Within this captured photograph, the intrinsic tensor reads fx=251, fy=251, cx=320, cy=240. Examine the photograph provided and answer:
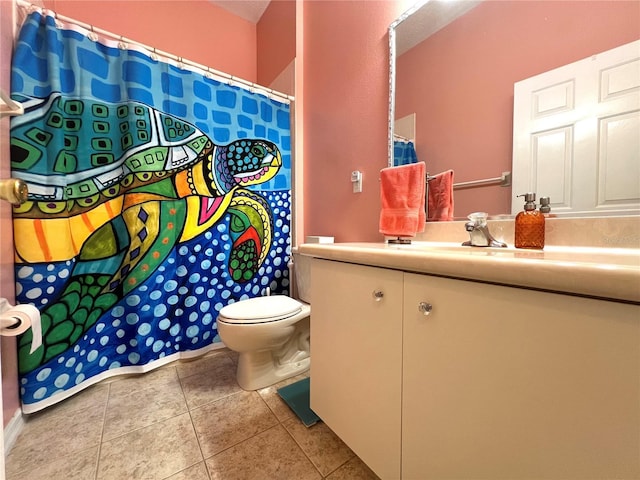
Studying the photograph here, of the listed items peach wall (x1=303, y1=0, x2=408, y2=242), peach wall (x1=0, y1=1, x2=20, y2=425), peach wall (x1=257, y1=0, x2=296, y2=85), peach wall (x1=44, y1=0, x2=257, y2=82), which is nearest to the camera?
peach wall (x1=0, y1=1, x2=20, y2=425)

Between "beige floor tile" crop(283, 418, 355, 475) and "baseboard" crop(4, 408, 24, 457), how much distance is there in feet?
3.23

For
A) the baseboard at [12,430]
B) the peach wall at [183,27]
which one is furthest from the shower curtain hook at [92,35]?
the baseboard at [12,430]

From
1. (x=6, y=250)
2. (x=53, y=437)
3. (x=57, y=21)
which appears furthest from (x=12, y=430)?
(x=57, y=21)

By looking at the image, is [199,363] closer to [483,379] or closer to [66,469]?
[66,469]

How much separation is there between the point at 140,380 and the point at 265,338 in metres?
0.75

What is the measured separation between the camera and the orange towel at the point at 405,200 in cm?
96

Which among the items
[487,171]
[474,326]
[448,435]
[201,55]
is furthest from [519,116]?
[201,55]

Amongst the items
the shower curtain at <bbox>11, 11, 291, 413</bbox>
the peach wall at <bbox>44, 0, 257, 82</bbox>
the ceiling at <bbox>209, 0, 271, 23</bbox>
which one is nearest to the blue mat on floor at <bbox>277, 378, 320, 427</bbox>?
the shower curtain at <bbox>11, 11, 291, 413</bbox>

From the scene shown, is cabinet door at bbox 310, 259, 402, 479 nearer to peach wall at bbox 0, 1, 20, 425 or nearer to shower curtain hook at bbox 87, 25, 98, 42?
peach wall at bbox 0, 1, 20, 425

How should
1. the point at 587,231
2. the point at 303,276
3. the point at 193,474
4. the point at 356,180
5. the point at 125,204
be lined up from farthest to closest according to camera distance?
1. the point at 303,276
2. the point at 356,180
3. the point at 125,204
4. the point at 193,474
5. the point at 587,231

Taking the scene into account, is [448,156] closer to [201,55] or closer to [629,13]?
[629,13]

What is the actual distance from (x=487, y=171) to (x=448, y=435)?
832mm

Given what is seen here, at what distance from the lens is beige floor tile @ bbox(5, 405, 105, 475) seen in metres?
0.87

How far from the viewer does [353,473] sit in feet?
2.71
